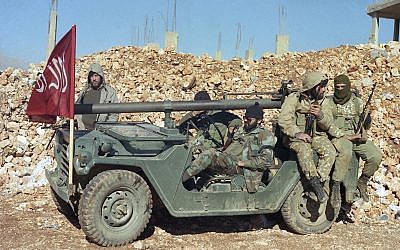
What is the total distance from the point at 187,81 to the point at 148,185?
631 cm

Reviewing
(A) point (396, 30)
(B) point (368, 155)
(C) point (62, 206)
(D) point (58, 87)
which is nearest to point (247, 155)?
(B) point (368, 155)

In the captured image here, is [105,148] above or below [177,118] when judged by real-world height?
below

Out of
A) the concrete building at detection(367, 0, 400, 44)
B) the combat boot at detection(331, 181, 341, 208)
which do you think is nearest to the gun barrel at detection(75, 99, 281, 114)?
the combat boot at detection(331, 181, 341, 208)

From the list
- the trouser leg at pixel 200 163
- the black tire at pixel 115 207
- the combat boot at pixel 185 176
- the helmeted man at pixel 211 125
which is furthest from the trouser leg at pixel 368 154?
the black tire at pixel 115 207

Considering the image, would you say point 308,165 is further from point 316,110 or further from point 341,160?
point 316,110

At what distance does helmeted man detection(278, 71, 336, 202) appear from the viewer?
566 cm

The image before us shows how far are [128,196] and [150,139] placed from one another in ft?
2.05

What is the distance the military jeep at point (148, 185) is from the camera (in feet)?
16.9

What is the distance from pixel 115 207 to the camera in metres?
5.21

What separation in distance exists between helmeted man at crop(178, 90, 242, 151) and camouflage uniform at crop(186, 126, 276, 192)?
0.37 metres

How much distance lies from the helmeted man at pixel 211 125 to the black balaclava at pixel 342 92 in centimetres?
121

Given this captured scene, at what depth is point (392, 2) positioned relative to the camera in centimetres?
1501

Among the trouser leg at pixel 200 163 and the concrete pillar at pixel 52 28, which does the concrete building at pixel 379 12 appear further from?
the trouser leg at pixel 200 163

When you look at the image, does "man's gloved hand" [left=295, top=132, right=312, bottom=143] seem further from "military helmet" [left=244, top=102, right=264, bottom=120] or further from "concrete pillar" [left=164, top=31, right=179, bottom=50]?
"concrete pillar" [left=164, top=31, right=179, bottom=50]
